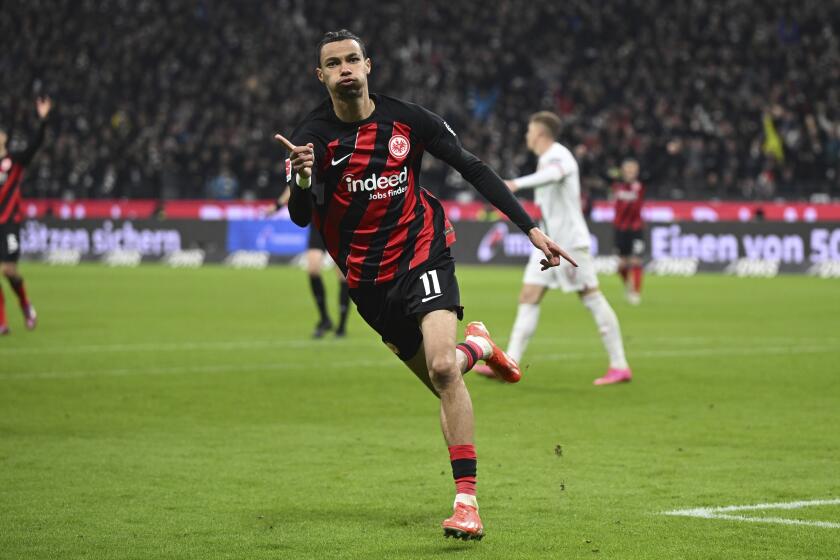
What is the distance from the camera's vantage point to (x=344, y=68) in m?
6.34

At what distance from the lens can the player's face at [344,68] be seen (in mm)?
6340

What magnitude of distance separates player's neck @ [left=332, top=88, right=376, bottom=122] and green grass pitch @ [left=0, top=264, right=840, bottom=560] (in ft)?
6.18

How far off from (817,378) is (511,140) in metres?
25.8

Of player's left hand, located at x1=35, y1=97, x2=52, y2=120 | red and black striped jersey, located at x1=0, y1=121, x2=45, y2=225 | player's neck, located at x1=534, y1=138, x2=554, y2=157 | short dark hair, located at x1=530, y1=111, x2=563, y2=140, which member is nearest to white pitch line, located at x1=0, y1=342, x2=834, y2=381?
player's neck, located at x1=534, y1=138, x2=554, y2=157

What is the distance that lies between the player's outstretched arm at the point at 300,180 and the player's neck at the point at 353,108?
0.28m

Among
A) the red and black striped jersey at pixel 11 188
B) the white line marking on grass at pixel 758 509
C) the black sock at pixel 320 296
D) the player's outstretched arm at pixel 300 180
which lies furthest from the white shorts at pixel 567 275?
the red and black striped jersey at pixel 11 188

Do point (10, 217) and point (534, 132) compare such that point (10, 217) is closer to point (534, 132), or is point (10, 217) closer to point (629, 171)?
point (534, 132)

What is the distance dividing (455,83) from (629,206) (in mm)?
17770

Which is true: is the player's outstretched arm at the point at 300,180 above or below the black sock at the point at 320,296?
above

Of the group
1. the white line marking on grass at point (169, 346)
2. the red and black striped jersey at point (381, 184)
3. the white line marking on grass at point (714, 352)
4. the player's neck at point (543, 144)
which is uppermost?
the player's neck at point (543, 144)

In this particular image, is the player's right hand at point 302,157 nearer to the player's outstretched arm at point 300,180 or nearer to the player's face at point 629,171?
the player's outstretched arm at point 300,180

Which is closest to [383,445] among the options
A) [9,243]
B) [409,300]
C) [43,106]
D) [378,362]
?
[409,300]

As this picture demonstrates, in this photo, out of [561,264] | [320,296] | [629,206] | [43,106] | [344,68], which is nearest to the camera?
[344,68]

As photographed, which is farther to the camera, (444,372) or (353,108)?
(353,108)
